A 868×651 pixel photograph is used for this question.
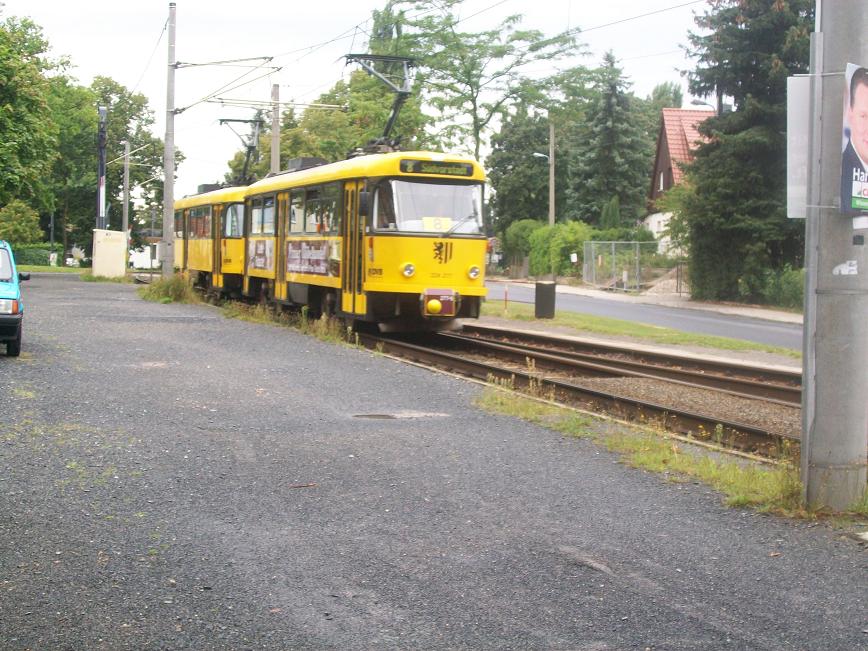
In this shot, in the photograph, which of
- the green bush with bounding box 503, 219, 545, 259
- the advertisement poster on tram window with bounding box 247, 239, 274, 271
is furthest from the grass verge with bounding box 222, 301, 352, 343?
the green bush with bounding box 503, 219, 545, 259

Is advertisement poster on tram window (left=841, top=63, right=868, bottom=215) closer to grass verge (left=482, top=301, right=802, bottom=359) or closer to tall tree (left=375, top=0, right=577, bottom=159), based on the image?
grass verge (left=482, top=301, right=802, bottom=359)

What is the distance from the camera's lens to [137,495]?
7574 mm

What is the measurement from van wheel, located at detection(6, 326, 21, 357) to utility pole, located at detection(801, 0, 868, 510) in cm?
1143

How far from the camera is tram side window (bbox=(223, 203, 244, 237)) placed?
1152 inches

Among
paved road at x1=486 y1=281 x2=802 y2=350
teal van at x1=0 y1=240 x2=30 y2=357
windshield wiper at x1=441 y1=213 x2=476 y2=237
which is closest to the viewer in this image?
teal van at x1=0 y1=240 x2=30 y2=357

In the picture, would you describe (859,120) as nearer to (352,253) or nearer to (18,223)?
(352,253)

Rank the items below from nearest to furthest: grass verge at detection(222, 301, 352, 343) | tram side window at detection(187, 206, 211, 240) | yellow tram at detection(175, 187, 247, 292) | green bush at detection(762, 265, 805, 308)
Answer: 1. grass verge at detection(222, 301, 352, 343)
2. yellow tram at detection(175, 187, 247, 292)
3. tram side window at detection(187, 206, 211, 240)
4. green bush at detection(762, 265, 805, 308)

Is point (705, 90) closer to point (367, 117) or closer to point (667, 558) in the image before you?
point (367, 117)

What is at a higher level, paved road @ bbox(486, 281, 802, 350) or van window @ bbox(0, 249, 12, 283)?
van window @ bbox(0, 249, 12, 283)

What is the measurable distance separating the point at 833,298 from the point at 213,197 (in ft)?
88.7

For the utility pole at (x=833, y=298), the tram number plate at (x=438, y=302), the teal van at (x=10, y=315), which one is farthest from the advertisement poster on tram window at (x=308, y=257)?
the utility pole at (x=833, y=298)

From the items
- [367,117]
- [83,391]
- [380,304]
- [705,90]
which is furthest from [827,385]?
[367,117]

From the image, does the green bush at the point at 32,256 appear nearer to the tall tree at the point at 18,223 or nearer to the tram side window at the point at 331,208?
the tall tree at the point at 18,223

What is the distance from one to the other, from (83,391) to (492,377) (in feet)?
16.5
